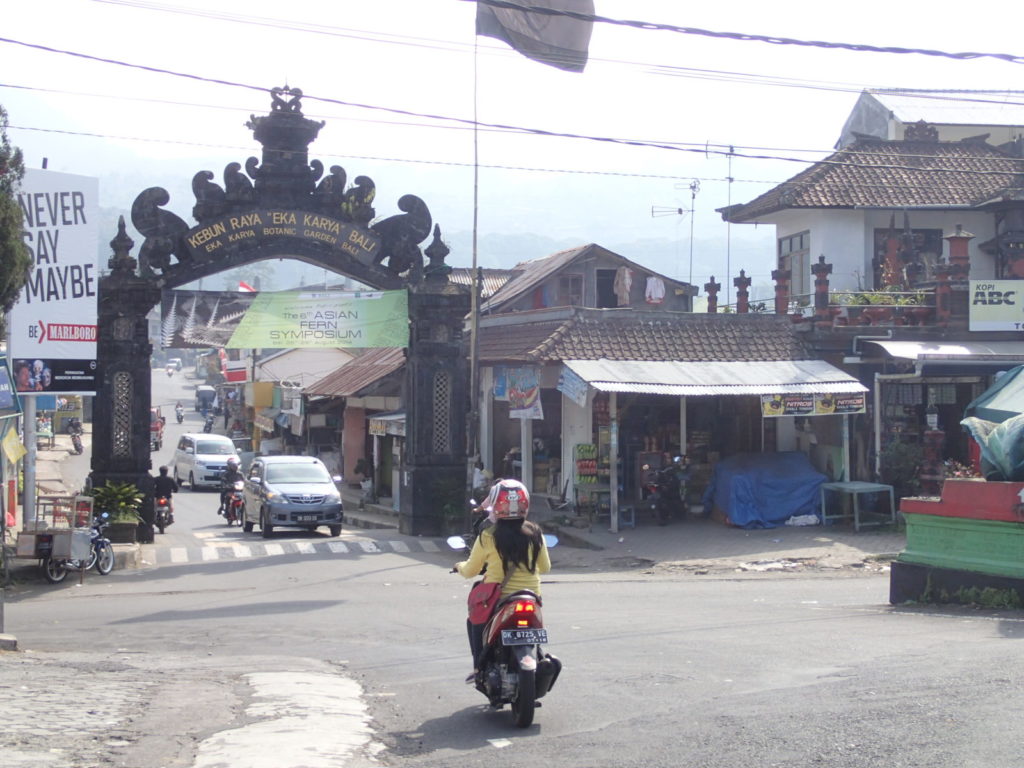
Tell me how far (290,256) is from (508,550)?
15411 mm

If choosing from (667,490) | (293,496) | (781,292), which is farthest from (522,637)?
(781,292)

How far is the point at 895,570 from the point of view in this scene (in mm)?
13906

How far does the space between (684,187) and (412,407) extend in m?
21.2

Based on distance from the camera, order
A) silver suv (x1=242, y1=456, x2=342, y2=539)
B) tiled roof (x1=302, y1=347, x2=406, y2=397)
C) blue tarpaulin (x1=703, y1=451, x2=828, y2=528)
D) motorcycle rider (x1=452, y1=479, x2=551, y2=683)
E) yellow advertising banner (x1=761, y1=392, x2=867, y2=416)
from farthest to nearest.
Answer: tiled roof (x1=302, y1=347, x2=406, y2=397) < silver suv (x1=242, y1=456, x2=342, y2=539) < blue tarpaulin (x1=703, y1=451, x2=828, y2=528) < yellow advertising banner (x1=761, y1=392, x2=867, y2=416) < motorcycle rider (x1=452, y1=479, x2=551, y2=683)

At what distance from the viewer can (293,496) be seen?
80.3ft

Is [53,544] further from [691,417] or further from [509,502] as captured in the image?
[691,417]

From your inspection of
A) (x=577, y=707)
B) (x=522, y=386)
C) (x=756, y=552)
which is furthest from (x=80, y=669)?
(x=522, y=386)

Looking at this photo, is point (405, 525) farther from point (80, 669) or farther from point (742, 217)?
point (742, 217)

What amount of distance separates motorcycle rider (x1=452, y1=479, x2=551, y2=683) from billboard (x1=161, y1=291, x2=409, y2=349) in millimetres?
14727

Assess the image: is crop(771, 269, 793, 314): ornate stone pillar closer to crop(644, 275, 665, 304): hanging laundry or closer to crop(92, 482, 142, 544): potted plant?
crop(92, 482, 142, 544): potted plant

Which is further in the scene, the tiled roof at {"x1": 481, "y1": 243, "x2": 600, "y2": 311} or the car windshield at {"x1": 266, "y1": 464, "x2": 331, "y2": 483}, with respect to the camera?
the tiled roof at {"x1": 481, "y1": 243, "x2": 600, "y2": 311}

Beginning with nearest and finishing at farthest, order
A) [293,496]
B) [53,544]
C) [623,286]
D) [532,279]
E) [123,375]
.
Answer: [53,544], [123,375], [293,496], [623,286], [532,279]

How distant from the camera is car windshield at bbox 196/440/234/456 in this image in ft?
148

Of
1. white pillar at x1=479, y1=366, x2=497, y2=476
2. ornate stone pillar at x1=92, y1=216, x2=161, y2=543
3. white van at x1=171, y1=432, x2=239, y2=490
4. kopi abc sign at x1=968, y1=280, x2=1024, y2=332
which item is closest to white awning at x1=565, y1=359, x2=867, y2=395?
kopi abc sign at x1=968, y1=280, x2=1024, y2=332
